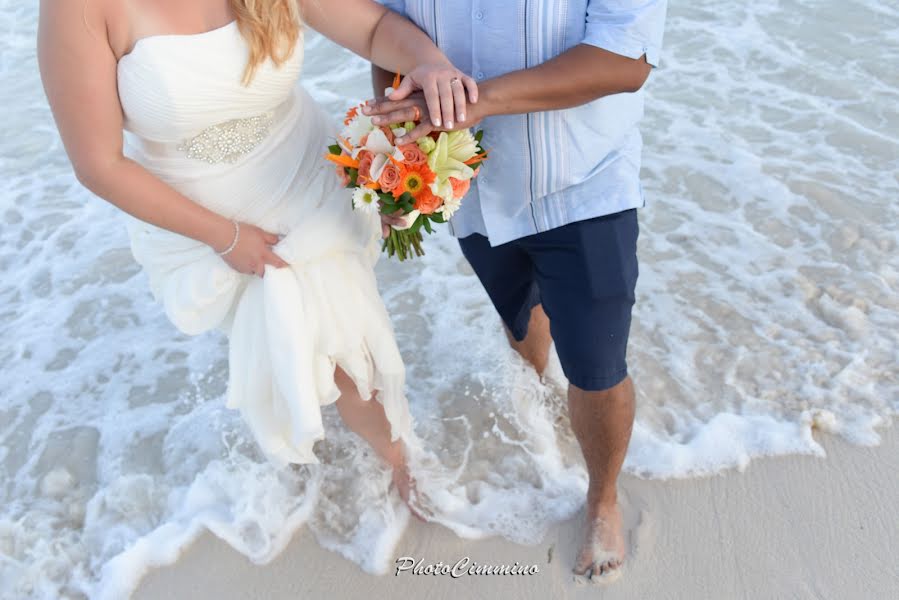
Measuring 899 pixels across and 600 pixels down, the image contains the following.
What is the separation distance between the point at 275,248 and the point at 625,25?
4.04ft

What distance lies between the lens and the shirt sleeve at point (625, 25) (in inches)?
79.8

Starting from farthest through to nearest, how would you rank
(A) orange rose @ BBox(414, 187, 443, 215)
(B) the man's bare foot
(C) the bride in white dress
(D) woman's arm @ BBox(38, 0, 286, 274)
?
(B) the man's bare foot → (A) orange rose @ BBox(414, 187, 443, 215) → (C) the bride in white dress → (D) woman's arm @ BBox(38, 0, 286, 274)

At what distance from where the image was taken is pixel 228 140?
7.74 ft

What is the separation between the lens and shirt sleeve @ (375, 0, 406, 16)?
2.44 metres

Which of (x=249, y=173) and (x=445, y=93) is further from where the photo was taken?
(x=249, y=173)

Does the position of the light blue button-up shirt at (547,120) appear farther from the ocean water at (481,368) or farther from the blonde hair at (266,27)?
the ocean water at (481,368)

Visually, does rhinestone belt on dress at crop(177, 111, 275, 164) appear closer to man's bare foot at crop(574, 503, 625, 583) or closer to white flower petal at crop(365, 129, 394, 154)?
white flower petal at crop(365, 129, 394, 154)

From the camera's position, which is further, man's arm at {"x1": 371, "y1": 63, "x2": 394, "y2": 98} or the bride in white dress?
man's arm at {"x1": 371, "y1": 63, "x2": 394, "y2": 98}

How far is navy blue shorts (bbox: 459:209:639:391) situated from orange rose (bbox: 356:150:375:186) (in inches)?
24.6

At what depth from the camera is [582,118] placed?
2.28m

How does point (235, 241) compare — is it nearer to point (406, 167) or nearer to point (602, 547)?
point (406, 167)

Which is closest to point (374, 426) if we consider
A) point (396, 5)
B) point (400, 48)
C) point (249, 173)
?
point (249, 173)

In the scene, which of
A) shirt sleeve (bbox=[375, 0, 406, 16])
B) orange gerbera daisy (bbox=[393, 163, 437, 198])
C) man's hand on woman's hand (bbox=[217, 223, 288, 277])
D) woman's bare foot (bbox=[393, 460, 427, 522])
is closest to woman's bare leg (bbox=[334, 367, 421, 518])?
woman's bare foot (bbox=[393, 460, 427, 522])

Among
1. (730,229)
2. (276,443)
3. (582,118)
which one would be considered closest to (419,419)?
(276,443)
